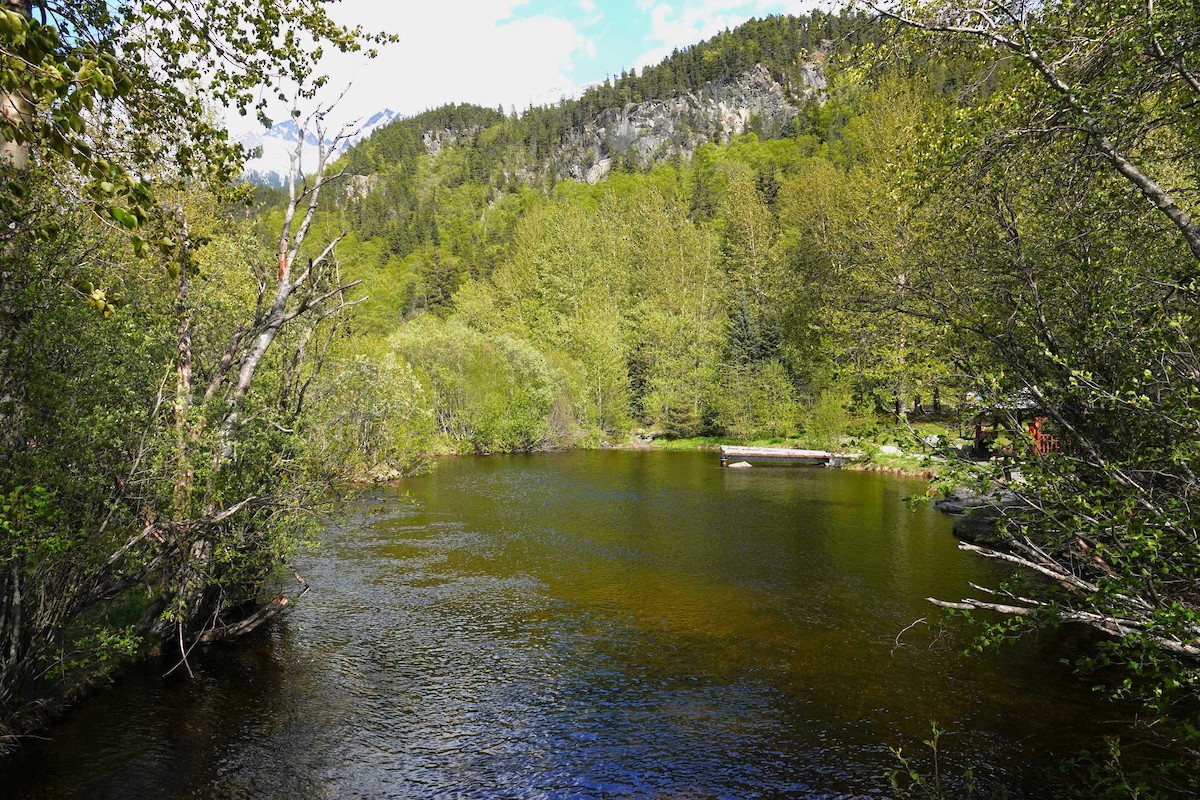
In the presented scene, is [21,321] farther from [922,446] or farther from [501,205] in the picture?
[501,205]

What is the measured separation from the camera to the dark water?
8688 millimetres

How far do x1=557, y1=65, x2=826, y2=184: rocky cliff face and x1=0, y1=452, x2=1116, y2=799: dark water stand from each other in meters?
124

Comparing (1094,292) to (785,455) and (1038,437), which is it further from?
(785,455)

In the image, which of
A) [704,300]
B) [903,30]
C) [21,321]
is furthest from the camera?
[704,300]

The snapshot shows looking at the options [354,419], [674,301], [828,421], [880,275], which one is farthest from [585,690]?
[674,301]

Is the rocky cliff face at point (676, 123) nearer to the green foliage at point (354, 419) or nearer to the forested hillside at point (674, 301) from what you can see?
the forested hillside at point (674, 301)

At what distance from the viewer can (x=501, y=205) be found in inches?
4916

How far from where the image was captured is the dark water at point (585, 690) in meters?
8.69

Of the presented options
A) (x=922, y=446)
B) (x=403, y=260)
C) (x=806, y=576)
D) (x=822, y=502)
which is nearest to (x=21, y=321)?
(x=922, y=446)

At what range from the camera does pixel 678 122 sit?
144 meters

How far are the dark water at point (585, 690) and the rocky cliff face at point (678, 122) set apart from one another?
12414 cm

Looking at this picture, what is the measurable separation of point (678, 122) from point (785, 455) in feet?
392

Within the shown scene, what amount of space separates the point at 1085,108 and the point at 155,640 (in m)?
14.6

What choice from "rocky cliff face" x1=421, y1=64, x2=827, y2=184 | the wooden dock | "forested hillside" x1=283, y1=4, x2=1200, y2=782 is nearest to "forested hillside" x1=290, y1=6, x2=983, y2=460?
"forested hillside" x1=283, y1=4, x2=1200, y2=782
